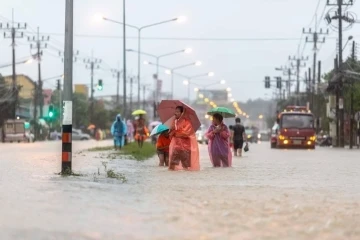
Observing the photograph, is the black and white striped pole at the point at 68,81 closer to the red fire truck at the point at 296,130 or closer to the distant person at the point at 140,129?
the distant person at the point at 140,129

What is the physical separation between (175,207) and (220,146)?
1119 centimetres

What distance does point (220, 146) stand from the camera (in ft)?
71.9

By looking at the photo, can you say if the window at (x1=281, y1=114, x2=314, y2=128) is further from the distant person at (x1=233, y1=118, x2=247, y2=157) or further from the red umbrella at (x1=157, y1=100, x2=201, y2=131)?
the red umbrella at (x1=157, y1=100, x2=201, y2=131)

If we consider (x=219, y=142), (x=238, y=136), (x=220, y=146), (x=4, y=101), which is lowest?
(x=220, y=146)

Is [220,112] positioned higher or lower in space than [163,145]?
higher

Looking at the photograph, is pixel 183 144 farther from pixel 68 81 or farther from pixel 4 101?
pixel 4 101

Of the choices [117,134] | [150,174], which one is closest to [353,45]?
[117,134]

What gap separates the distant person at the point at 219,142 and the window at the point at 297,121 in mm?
29960

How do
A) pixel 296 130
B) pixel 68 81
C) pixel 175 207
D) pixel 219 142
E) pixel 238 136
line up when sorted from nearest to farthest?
pixel 175 207
pixel 68 81
pixel 219 142
pixel 238 136
pixel 296 130

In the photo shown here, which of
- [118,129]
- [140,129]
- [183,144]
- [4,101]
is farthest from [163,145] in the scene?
[4,101]

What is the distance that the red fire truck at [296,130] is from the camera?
167 feet

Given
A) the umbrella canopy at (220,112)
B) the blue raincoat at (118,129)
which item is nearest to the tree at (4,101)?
the blue raincoat at (118,129)

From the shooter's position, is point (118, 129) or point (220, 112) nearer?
point (220, 112)

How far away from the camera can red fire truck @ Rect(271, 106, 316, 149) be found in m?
51.0
